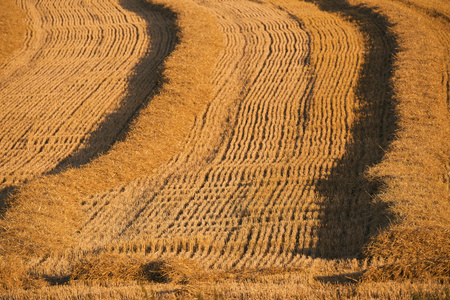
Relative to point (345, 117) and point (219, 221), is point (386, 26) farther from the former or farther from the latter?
point (219, 221)

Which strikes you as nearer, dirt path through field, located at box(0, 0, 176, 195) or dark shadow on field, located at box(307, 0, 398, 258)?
dark shadow on field, located at box(307, 0, 398, 258)

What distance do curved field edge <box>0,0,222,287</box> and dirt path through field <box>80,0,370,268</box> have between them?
46 centimetres

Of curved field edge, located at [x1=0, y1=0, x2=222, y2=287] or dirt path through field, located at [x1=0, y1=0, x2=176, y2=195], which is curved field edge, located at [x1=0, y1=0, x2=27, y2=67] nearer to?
dirt path through field, located at [x1=0, y1=0, x2=176, y2=195]

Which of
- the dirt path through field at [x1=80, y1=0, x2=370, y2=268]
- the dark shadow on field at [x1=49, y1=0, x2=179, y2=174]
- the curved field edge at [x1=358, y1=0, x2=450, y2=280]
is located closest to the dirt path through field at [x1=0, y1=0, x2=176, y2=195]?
the dark shadow on field at [x1=49, y1=0, x2=179, y2=174]

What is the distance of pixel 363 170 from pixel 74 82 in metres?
13.5

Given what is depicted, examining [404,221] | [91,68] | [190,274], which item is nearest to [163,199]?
[190,274]

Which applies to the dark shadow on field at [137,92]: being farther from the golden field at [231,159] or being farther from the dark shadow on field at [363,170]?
the dark shadow on field at [363,170]

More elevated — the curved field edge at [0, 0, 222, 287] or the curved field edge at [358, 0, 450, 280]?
the curved field edge at [358, 0, 450, 280]

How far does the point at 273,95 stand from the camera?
58.6ft

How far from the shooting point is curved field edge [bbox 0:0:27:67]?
77.5 feet

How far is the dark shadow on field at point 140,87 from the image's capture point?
15.0 meters

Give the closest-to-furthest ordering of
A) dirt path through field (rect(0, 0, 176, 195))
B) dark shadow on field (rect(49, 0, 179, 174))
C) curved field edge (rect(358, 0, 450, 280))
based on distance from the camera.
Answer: curved field edge (rect(358, 0, 450, 280)) < dark shadow on field (rect(49, 0, 179, 174)) < dirt path through field (rect(0, 0, 176, 195))

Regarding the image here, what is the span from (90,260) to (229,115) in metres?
8.84

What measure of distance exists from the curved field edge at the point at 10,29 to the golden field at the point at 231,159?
37 centimetres
